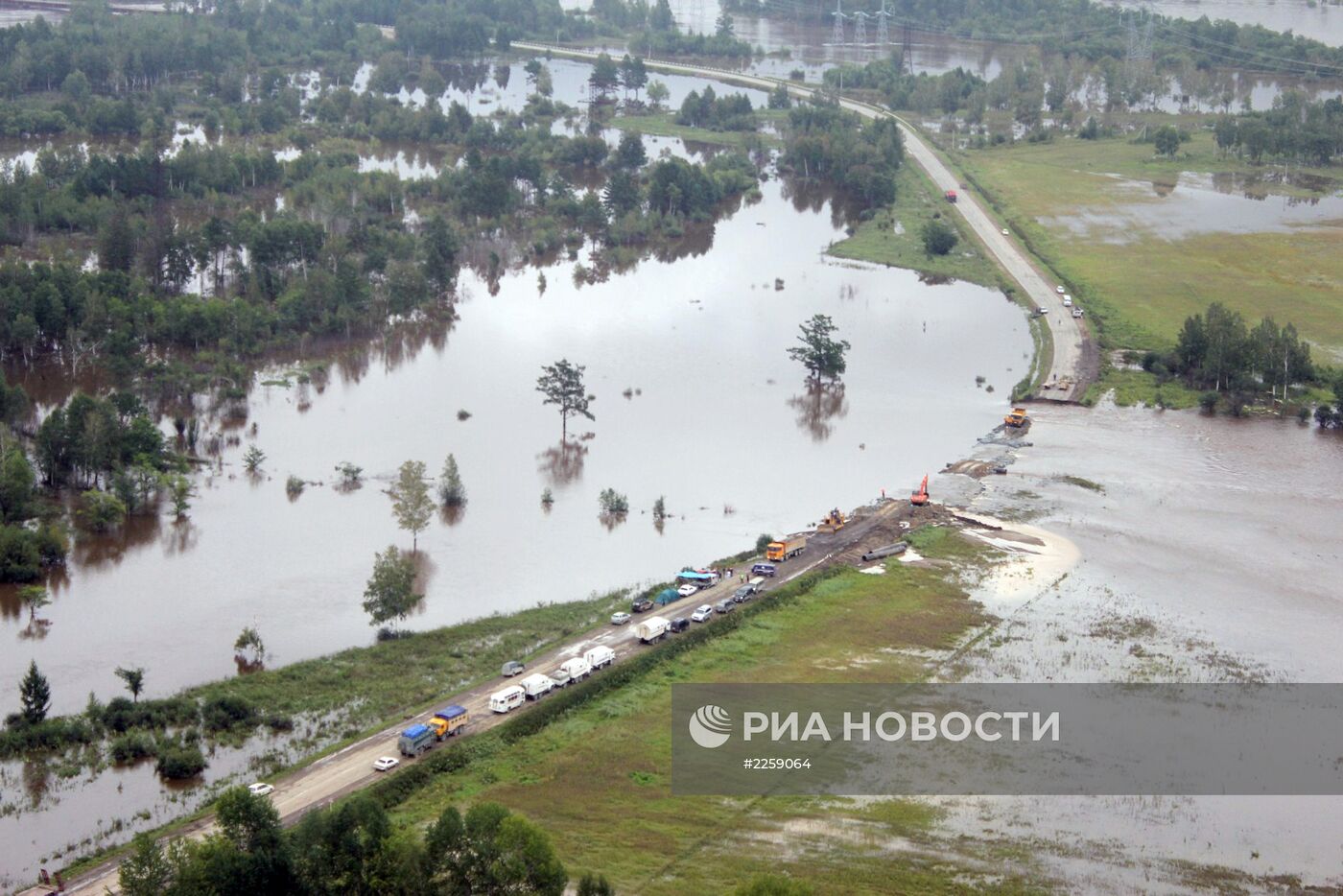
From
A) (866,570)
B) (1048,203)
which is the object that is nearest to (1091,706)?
(866,570)

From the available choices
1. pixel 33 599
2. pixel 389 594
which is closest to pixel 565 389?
pixel 389 594

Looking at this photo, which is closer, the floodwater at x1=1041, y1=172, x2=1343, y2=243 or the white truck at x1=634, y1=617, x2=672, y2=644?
the white truck at x1=634, y1=617, x2=672, y2=644

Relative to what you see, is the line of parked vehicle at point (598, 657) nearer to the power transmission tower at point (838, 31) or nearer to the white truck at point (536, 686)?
the white truck at point (536, 686)

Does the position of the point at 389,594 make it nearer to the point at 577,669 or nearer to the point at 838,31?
the point at 577,669

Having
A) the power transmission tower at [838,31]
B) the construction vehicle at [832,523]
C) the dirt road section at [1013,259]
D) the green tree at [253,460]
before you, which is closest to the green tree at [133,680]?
the green tree at [253,460]

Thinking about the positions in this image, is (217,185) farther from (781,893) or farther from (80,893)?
(781,893)

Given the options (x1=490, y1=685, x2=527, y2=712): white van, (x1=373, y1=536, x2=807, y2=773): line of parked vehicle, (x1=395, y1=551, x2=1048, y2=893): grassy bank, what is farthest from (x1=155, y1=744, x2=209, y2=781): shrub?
(x1=490, y1=685, x2=527, y2=712): white van

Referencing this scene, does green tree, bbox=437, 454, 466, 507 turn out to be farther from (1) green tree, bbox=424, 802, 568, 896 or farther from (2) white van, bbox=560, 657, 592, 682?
(1) green tree, bbox=424, 802, 568, 896
